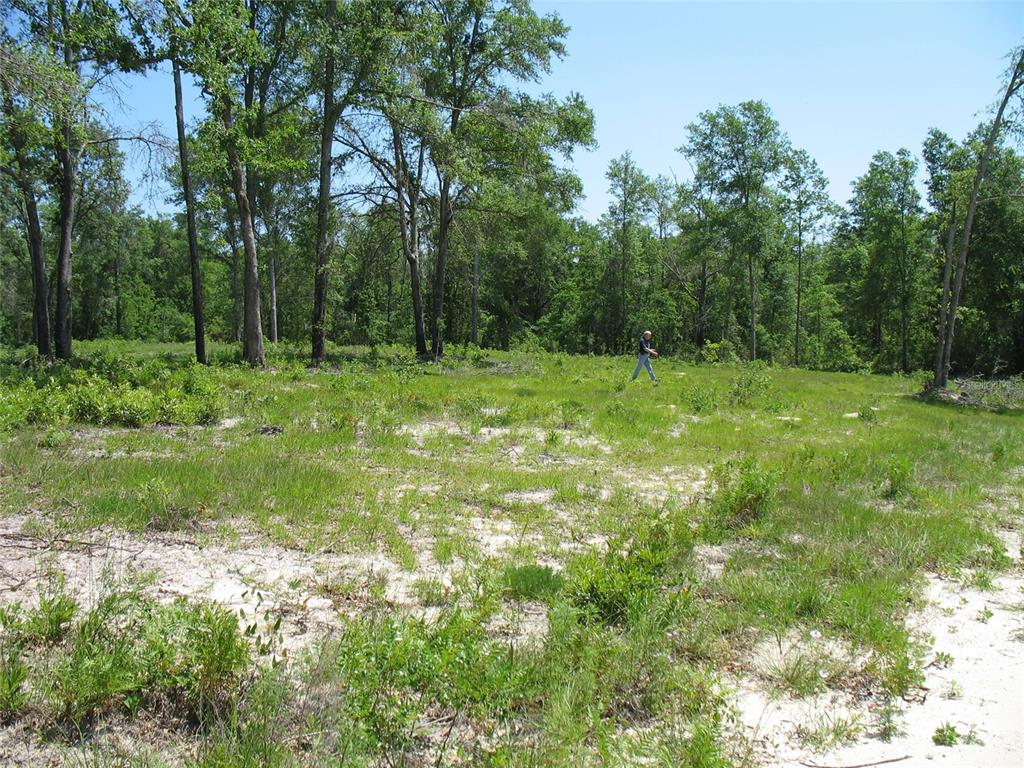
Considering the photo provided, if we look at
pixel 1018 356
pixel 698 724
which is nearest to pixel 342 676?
pixel 698 724

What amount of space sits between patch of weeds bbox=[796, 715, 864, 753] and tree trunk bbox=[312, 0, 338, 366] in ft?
62.5

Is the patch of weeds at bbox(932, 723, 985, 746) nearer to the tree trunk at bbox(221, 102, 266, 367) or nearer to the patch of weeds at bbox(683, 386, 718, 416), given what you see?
the patch of weeds at bbox(683, 386, 718, 416)

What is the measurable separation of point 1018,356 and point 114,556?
4562 cm

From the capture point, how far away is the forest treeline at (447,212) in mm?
17859

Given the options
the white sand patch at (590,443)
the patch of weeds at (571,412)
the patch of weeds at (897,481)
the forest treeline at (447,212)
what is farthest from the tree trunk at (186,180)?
the patch of weeds at (897,481)

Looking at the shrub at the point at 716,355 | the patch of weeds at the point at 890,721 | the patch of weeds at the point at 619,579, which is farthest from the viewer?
the shrub at the point at 716,355

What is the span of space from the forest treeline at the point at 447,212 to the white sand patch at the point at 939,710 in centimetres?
1083

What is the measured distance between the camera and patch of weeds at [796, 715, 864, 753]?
3.71 meters

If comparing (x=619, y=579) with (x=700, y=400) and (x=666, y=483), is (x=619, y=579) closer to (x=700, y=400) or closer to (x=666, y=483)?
(x=666, y=483)

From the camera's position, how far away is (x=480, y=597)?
4.79 m

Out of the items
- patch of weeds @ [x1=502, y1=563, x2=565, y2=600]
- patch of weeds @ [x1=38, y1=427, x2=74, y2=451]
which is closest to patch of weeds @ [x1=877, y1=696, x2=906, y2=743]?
patch of weeds @ [x1=502, y1=563, x2=565, y2=600]

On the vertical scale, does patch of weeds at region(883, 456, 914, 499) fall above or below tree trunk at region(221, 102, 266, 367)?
below

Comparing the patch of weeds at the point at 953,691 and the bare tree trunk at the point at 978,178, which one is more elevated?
the bare tree trunk at the point at 978,178

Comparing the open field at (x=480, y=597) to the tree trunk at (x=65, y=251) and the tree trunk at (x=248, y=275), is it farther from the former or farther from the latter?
the tree trunk at (x=65, y=251)
